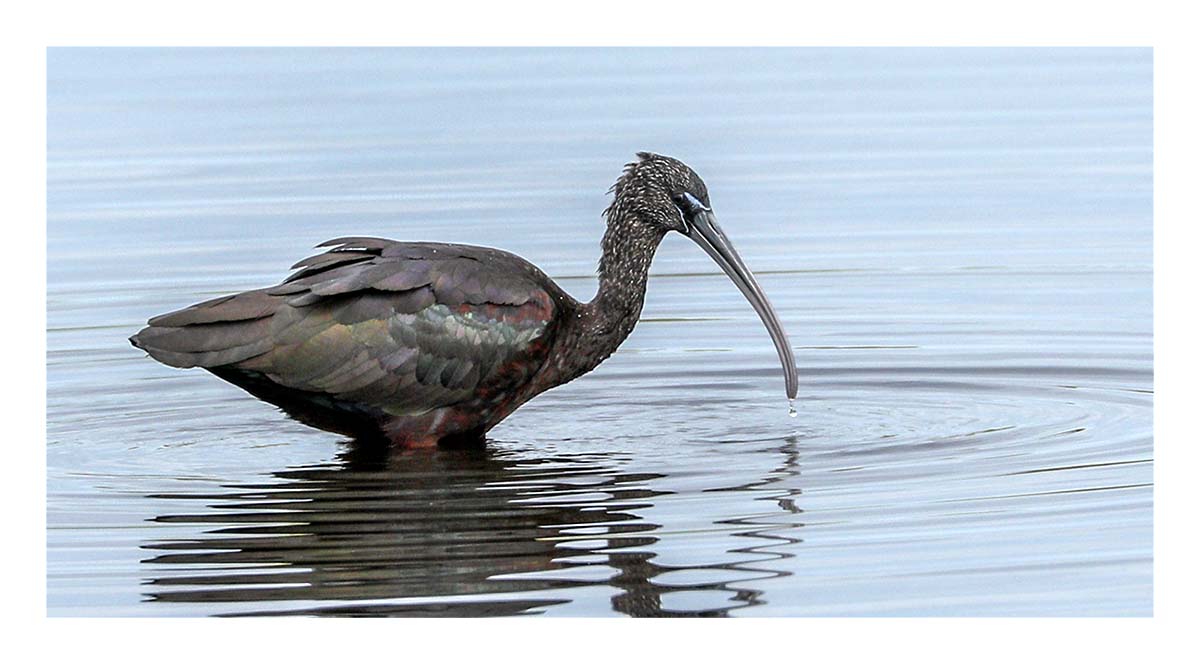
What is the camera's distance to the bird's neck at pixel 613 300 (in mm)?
12172

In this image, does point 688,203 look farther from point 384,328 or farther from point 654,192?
point 384,328

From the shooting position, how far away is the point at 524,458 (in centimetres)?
1172

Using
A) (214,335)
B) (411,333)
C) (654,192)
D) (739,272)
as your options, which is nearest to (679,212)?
(654,192)

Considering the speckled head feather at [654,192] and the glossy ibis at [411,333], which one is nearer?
the glossy ibis at [411,333]

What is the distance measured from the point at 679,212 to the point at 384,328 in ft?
5.71

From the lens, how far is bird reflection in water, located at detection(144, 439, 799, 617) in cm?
924

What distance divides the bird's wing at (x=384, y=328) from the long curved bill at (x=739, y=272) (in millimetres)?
973

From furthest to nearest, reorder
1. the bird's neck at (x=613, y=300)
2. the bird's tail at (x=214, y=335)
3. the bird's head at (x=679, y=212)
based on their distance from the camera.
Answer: the bird's head at (x=679, y=212) → the bird's neck at (x=613, y=300) → the bird's tail at (x=214, y=335)

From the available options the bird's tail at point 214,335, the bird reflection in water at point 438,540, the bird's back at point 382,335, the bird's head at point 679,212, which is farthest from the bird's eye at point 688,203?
the bird's tail at point 214,335

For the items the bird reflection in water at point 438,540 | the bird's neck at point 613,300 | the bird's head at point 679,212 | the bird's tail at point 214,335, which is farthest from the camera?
the bird's head at point 679,212

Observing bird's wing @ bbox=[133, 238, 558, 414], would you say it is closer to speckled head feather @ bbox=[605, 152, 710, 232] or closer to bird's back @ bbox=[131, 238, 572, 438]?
bird's back @ bbox=[131, 238, 572, 438]

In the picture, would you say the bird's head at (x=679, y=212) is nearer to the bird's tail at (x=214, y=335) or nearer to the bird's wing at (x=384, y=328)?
the bird's wing at (x=384, y=328)

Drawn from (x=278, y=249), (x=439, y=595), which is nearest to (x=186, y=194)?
(x=278, y=249)

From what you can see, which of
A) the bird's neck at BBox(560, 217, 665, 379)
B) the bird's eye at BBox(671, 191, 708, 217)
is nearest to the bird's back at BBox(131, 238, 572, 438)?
the bird's neck at BBox(560, 217, 665, 379)
